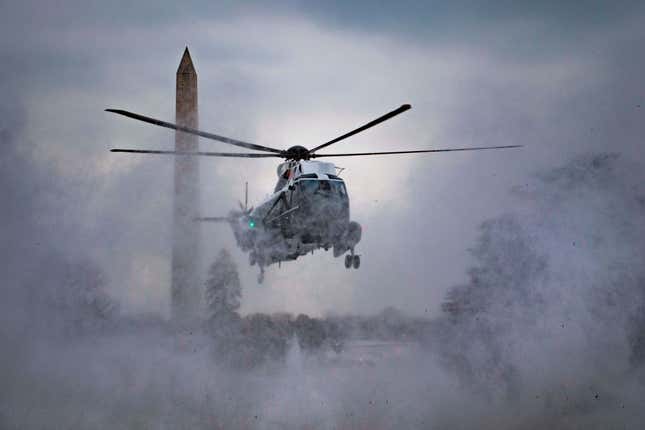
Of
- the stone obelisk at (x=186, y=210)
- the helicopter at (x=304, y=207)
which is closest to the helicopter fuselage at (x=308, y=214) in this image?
the helicopter at (x=304, y=207)

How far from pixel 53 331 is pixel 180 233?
15.9 m

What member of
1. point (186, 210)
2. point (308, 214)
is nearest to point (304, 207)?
point (308, 214)

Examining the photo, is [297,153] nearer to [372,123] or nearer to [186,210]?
[372,123]

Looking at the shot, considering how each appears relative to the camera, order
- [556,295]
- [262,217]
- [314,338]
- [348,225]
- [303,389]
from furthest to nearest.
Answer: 1. [314,338]
2. [303,389]
3. [556,295]
4. [262,217]
5. [348,225]

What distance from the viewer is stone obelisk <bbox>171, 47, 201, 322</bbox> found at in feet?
183

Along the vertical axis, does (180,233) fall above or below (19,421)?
above

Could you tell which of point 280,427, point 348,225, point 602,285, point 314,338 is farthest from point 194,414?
point 314,338

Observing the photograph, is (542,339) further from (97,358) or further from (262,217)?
(97,358)

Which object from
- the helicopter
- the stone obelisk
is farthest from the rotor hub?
the stone obelisk

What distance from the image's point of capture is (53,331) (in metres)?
43.3

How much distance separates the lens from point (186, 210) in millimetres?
55594

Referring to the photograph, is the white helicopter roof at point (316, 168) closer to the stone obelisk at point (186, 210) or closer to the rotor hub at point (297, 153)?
the rotor hub at point (297, 153)

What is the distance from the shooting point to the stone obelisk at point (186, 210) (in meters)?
55.8

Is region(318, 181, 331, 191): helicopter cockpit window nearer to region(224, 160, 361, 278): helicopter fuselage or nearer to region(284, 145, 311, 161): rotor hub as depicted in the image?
region(224, 160, 361, 278): helicopter fuselage
